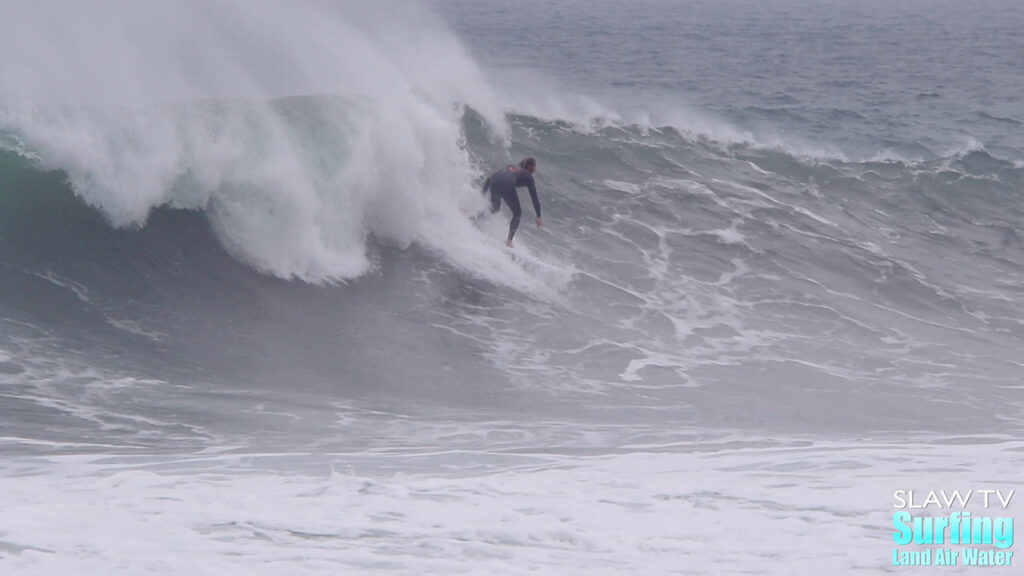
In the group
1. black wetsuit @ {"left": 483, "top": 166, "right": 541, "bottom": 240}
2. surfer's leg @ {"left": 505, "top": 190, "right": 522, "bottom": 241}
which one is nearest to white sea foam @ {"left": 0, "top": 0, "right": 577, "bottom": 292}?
surfer's leg @ {"left": 505, "top": 190, "right": 522, "bottom": 241}

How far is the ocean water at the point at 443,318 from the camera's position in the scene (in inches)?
230

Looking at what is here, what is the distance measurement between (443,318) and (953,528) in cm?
603

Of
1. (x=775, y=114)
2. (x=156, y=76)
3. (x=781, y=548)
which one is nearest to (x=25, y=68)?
(x=156, y=76)

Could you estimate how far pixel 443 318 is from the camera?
11.1m

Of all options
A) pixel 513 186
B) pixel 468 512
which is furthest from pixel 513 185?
pixel 468 512

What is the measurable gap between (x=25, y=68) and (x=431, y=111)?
14.2 feet

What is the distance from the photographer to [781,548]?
553 cm

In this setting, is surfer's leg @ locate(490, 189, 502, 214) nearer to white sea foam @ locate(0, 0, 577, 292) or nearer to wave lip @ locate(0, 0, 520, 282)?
white sea foam @ locate(0, 0, 577, 292)

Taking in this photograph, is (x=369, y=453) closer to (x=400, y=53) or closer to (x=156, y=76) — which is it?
(x=156, y=76)

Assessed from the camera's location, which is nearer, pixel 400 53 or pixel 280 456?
pixel 280 456

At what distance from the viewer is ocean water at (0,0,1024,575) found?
5.83m

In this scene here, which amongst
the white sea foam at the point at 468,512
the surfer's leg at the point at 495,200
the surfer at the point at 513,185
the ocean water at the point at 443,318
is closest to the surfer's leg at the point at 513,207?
the surfer at the point at 513,185

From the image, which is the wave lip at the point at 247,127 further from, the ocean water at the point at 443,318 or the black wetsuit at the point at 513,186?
the black wetsuit at the point at 513,186

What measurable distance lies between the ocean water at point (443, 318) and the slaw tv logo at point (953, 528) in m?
0.05
